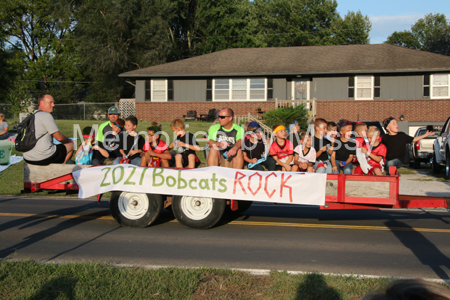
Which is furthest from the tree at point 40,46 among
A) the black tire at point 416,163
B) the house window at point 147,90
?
the black tire at point 416,163

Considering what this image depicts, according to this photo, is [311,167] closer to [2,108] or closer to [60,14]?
[2,108]

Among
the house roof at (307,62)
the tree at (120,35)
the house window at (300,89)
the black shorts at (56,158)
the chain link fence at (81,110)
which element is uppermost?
the tree at (120,35)

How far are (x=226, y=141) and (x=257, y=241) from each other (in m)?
2.20

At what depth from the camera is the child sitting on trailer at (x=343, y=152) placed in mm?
9594

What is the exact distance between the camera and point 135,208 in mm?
8016

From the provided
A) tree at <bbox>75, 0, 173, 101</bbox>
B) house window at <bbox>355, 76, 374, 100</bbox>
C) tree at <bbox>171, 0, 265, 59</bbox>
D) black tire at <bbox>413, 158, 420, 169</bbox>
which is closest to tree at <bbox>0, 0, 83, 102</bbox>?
tree at <bbox>75, 0, 173, 101</bbox>

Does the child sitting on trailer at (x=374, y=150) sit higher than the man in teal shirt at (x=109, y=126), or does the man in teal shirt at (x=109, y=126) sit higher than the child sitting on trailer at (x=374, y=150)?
the man in teal shirt at (x=109, y=126)

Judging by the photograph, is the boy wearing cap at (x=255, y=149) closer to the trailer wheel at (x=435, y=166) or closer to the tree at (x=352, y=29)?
the trailer wheel at (x=435, y=166)

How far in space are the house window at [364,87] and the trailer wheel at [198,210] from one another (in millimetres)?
24631

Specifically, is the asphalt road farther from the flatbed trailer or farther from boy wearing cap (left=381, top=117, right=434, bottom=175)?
boy wearing cap (left=381, top=117, right=434, bottom=175)

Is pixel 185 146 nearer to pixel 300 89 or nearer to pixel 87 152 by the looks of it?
pixel 87 152

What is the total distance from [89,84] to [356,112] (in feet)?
119

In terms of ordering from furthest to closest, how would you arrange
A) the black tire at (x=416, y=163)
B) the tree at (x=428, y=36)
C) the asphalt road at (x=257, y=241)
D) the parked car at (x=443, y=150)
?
1. the tree at (x=428, y=36)
2. the black tire at (x=416, y=163)
3. the parked car at (x=443, y=150)
4. the asphalt road at (x=257, y=241)

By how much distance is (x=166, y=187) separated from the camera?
25.2ft
